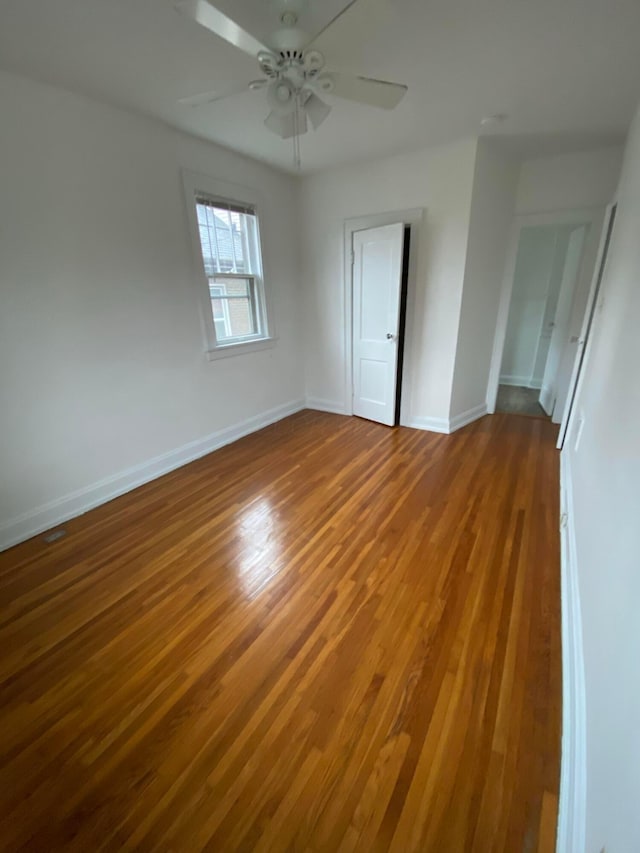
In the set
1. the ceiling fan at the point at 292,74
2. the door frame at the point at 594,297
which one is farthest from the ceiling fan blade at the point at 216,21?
the door frame at the point at 594,297

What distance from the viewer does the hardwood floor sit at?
106 cm

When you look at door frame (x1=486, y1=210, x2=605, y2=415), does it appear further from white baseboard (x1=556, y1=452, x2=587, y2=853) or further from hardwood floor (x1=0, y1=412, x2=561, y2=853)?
white baseboard (x1=556, y1=452, x2=587, y2=853)

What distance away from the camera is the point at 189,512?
2.54 metres

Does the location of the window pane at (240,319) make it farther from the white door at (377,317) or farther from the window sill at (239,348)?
the white door at (377,317)


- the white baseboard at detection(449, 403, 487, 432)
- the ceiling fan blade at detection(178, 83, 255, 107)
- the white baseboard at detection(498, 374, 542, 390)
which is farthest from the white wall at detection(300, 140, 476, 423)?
the white baseboard at detection(498, 374, 542, 390)

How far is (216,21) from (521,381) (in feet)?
18.7

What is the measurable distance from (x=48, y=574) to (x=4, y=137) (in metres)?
2.40

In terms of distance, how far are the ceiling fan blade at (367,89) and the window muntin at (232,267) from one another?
68.7 inches

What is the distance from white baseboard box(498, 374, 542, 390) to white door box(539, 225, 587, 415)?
1.14 metres

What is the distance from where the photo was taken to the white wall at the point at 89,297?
6.79 ft

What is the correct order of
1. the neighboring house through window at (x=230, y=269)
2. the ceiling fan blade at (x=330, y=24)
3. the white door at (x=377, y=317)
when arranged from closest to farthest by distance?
the ceiling fan blade at (x=330, y=24)
the neighboring house through window at (x=230, y=269)
the white door at (x=377, y=317)

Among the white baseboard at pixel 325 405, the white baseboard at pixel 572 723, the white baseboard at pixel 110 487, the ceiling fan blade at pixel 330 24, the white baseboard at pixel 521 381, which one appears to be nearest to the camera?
the white baseboard at pixel 572 723

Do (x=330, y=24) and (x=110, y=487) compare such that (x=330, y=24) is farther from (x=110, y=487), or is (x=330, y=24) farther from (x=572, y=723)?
(x=110, y=487)

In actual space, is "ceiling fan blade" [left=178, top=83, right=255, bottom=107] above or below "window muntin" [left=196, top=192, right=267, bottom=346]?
above
